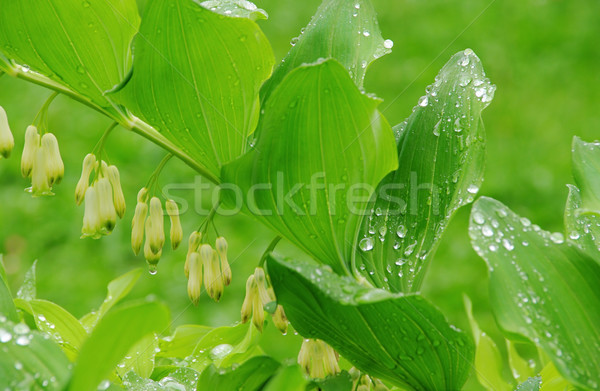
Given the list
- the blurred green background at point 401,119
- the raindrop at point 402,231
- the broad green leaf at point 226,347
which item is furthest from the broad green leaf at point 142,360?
the blurred green background at point 401,119

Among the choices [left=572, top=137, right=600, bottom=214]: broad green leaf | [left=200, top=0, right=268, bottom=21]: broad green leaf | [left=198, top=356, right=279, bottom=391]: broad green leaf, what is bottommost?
[left=198, top=356, right=279, bottom=391]: broad green leaf

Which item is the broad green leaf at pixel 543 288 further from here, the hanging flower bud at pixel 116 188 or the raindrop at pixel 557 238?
the hanging flower bud at pixel 116 188

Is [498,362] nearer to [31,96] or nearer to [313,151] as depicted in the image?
[313,151]

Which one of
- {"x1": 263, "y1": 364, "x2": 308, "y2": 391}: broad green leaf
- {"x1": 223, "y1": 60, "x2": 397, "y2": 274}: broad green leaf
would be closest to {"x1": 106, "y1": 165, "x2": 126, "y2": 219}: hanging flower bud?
{"x1": 223, "y1": 60, "x2": 397, "y2": 274}: broad green leaf

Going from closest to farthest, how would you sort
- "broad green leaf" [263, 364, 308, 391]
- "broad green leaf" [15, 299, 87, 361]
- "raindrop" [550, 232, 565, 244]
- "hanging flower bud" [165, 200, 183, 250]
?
"broad green leaf" [263, 364, 308, 391] → "raindrop" [550, 232, 565, 244] → "broad green leaf" [15, 299, 87, 361] → "hanging flower bud" [165, 200, 183, 250]

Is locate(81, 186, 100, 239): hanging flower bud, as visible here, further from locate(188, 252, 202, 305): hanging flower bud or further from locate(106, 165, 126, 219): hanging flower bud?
locate(188, 252, 202, 305): hanging flower bud
